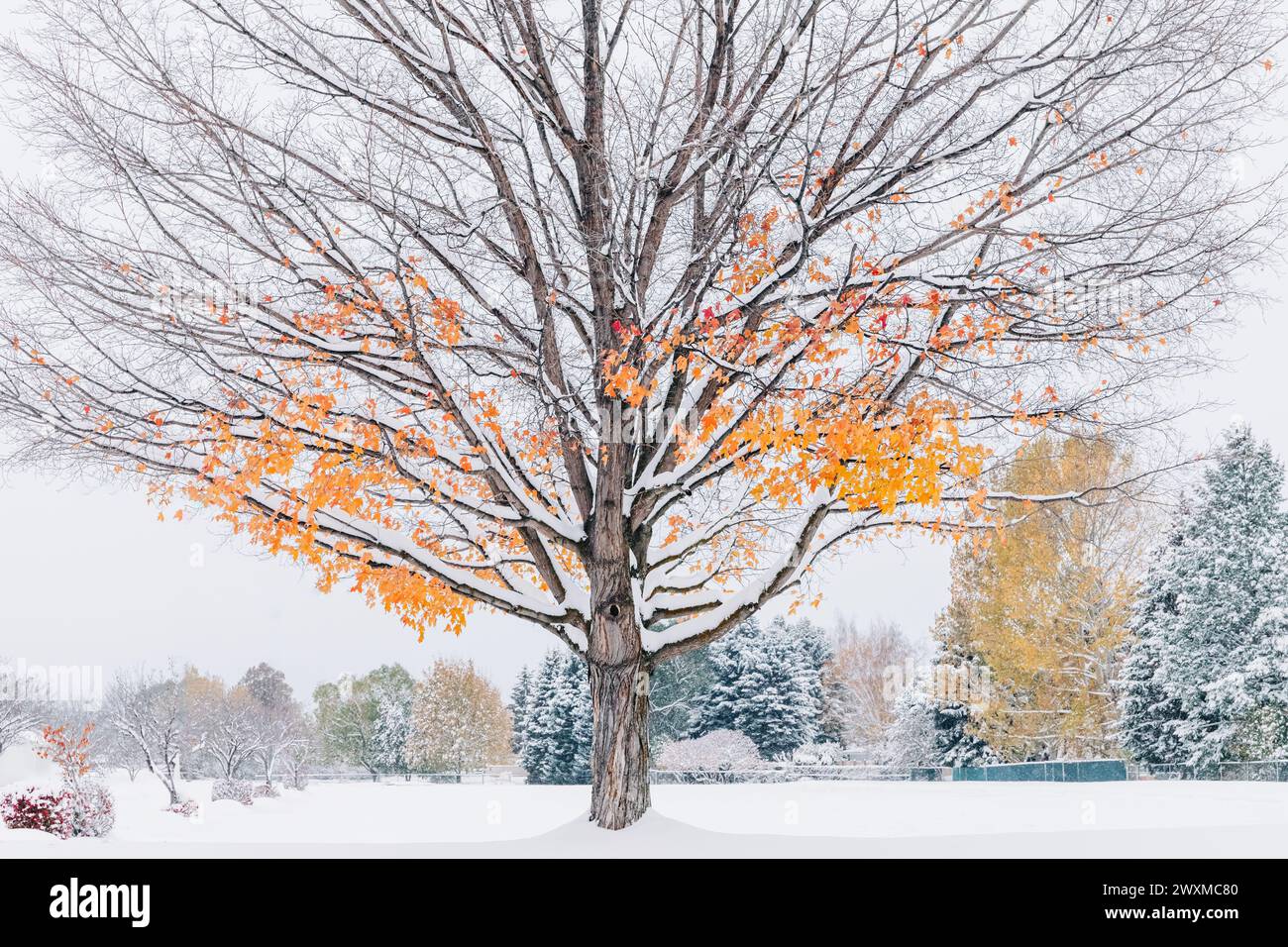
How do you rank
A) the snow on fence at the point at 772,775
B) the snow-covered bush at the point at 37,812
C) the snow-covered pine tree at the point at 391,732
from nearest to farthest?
the snow-covered bush at the point at 37,812 → the snow on fence at the point at 772,775 → the snow-covered pine tree at the point at 391,732

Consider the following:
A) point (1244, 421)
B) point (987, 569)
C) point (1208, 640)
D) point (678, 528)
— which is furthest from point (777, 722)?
point (678, 528)

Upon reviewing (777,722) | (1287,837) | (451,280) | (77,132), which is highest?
(77,132)

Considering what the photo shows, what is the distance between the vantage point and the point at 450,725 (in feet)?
158

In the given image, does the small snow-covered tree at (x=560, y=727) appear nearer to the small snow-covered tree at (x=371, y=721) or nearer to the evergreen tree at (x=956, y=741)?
the evergreen tree at (x=956, y=741)

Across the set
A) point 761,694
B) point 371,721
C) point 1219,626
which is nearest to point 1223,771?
point 1219,626

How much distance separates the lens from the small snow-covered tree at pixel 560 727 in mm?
39531

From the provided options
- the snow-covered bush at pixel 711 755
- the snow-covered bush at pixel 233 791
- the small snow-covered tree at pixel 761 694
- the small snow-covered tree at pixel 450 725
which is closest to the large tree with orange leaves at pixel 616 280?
the snow-covered bush at pixel 233 791

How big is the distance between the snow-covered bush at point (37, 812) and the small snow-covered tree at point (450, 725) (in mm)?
35068

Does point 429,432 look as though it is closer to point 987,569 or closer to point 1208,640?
point 987,569

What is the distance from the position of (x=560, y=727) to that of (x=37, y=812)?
92.7 feet

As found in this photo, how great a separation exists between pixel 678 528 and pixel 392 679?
2064 inches

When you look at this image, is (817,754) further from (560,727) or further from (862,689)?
(560,727)

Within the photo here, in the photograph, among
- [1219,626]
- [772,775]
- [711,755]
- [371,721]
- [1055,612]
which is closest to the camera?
[1219,626]
